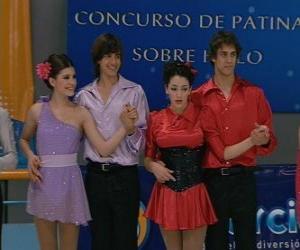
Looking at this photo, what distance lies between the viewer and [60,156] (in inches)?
139

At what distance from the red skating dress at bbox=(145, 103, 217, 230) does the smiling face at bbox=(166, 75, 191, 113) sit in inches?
1.9

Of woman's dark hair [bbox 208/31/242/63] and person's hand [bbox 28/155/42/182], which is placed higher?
woman's dark hair [bbox 208/31/242/63]

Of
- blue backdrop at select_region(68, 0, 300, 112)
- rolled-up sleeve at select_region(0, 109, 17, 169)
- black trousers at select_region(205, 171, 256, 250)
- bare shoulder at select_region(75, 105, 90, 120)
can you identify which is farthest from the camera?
blue backdrop at select_region(68, 0, 300, 112)

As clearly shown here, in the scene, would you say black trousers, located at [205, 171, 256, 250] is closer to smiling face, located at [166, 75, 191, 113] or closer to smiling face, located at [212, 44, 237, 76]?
smiling face, located at [166, 75, 191, 113]

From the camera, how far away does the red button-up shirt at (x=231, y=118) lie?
3.47 metres

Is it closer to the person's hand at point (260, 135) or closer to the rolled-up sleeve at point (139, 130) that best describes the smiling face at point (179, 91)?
the rolled-up sleeve at point (139, 130)

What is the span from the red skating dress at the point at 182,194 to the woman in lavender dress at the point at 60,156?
0.65 ft

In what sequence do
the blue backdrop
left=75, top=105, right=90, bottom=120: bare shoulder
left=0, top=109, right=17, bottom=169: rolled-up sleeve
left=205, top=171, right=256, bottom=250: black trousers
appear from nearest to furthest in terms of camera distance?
left=0, top=109, right=17, bottom=169: rolled-up sleeve → left=205, top=171, right=256, bottom=250: black trousers → left=75, top=105, right=90, bottom=120: bare shoulder → the blue backdrop

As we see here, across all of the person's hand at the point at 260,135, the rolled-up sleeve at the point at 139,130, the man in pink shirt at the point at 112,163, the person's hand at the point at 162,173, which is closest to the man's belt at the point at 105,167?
the man in pink shirt at the point at 112,163

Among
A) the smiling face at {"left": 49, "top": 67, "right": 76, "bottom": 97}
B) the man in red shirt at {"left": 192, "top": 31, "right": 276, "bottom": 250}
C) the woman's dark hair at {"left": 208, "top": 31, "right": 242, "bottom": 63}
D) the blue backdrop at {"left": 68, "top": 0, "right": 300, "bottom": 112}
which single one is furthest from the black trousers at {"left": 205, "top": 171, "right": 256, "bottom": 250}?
the blue backdrop at {"left": 68, "top": 0, "right": 300, "bottom": 112}

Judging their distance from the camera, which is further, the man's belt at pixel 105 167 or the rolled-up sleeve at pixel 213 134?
the man's belt at pixel 105 167

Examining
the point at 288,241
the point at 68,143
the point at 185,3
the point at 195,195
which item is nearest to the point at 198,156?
the point at 195,195

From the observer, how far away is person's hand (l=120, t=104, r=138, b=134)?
346 centimetres

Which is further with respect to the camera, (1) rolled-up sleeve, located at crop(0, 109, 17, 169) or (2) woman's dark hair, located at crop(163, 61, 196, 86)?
(2) woman's dark hair, located at crop(163, 61, 196, 86)
